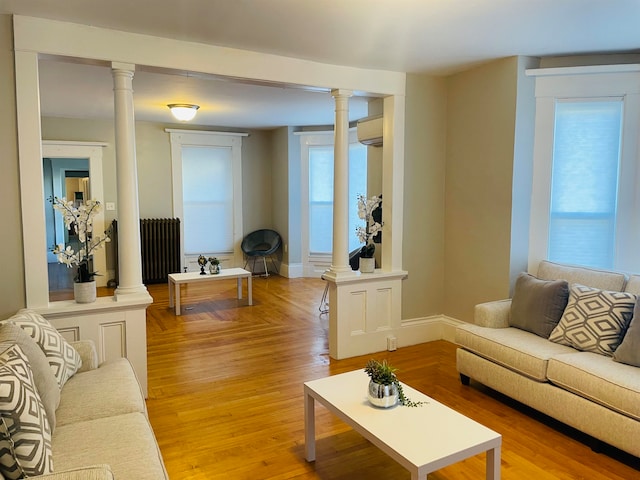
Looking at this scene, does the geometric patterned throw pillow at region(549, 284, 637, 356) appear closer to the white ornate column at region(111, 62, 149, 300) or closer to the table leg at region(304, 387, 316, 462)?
the table leg at region(304, 387, 316, 462)

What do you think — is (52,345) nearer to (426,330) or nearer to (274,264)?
(426,330)

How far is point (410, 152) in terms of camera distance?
14.5ft

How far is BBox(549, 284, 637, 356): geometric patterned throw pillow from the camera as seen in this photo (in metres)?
2.95

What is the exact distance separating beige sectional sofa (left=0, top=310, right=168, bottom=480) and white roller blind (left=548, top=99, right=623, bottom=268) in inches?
135

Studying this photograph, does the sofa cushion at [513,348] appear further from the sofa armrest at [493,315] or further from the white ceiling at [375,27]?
the white ceiling at [375,27]

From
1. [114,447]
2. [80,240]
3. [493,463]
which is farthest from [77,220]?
[493,463]

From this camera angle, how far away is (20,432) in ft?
4.96

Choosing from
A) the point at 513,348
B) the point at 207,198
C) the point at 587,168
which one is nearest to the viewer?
the point at 513,348

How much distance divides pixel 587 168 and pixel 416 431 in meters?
2.85

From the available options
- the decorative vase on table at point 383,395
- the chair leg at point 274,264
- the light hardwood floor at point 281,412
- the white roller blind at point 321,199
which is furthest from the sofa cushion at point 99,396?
the chair leg at point 274,264

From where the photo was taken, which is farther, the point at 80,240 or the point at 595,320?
the point at 80,240

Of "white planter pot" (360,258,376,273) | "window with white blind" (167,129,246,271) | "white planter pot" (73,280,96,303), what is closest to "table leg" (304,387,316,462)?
"white planter pot" (73,280,96,303)

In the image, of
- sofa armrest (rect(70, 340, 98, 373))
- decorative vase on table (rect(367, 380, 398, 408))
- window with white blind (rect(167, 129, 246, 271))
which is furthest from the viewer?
window with white blind (rect(167, 129, 246, 271))

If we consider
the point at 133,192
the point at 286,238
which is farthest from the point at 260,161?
the point at 133,192
